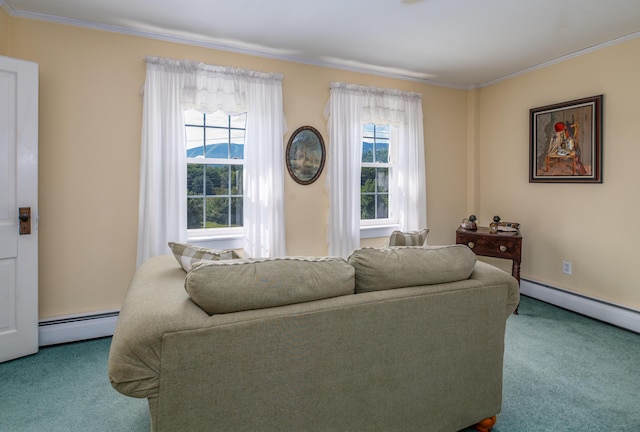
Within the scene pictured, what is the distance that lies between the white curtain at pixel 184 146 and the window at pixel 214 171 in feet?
0.62

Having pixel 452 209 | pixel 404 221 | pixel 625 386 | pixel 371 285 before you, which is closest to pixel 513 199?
pixel 452 209

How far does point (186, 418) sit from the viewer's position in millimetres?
1285

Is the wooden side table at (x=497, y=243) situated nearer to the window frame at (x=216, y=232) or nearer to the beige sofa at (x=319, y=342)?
the beige sofa at (x=319, y=342)

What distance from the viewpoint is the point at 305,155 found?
3.98 meters

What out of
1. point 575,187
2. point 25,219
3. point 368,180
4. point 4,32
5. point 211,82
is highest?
point 4,32

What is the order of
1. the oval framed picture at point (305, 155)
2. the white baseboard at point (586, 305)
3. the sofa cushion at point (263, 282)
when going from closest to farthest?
the sofa cushion at point (263, 282)
the white baseboard at point (586, 305)
the oval framed picture at point (305, 155)

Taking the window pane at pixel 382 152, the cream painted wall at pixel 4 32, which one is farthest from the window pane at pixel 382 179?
the cream painted wall at pixel 4 32

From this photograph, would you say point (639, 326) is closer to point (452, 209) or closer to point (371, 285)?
point (452, 209)

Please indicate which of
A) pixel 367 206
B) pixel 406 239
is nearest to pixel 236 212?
pixel 367 206

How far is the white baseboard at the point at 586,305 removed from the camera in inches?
131

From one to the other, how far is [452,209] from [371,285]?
360 cm

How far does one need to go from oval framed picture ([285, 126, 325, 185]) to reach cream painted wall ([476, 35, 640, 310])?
2299 mm

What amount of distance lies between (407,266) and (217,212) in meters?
2.45

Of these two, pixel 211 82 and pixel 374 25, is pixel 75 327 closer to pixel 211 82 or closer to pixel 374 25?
pixel 211 82
